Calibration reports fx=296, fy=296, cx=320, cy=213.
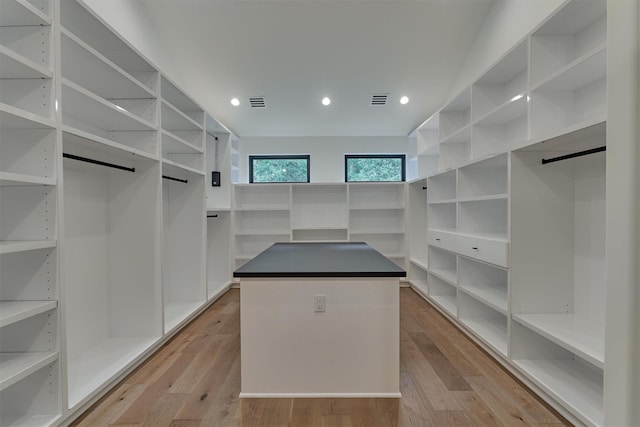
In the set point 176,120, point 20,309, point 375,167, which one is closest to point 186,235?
point 176,120

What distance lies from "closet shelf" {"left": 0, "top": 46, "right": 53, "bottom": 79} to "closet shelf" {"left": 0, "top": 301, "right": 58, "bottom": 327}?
114 cm

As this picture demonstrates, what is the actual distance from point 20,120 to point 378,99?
13.0 feet

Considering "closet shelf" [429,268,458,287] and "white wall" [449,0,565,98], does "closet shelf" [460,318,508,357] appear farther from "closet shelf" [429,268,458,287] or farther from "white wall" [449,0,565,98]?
"white wall" [449,0,565,98]

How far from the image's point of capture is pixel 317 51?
3.69 meters

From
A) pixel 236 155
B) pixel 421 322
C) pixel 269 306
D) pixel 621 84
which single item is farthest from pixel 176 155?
pixel 621 84

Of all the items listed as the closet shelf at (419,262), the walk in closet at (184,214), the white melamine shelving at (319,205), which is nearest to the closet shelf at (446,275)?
the walk in closet at (184,214)

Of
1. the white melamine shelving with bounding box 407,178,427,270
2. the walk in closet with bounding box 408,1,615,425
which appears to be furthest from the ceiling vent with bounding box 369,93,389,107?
the walk in closet with bounding box 408,1,615,425

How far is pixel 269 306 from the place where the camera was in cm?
181

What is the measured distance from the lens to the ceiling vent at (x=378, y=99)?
4.29 metres

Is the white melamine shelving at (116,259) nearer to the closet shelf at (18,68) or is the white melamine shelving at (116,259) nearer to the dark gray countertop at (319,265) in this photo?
the closet shelf at (18,68)

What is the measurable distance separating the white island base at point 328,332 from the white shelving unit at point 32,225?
0.99 m

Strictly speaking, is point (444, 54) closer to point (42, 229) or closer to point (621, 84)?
point (621, 84)

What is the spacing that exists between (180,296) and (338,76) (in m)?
3.47

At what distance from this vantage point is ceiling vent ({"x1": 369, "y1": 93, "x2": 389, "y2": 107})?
4285 mm
